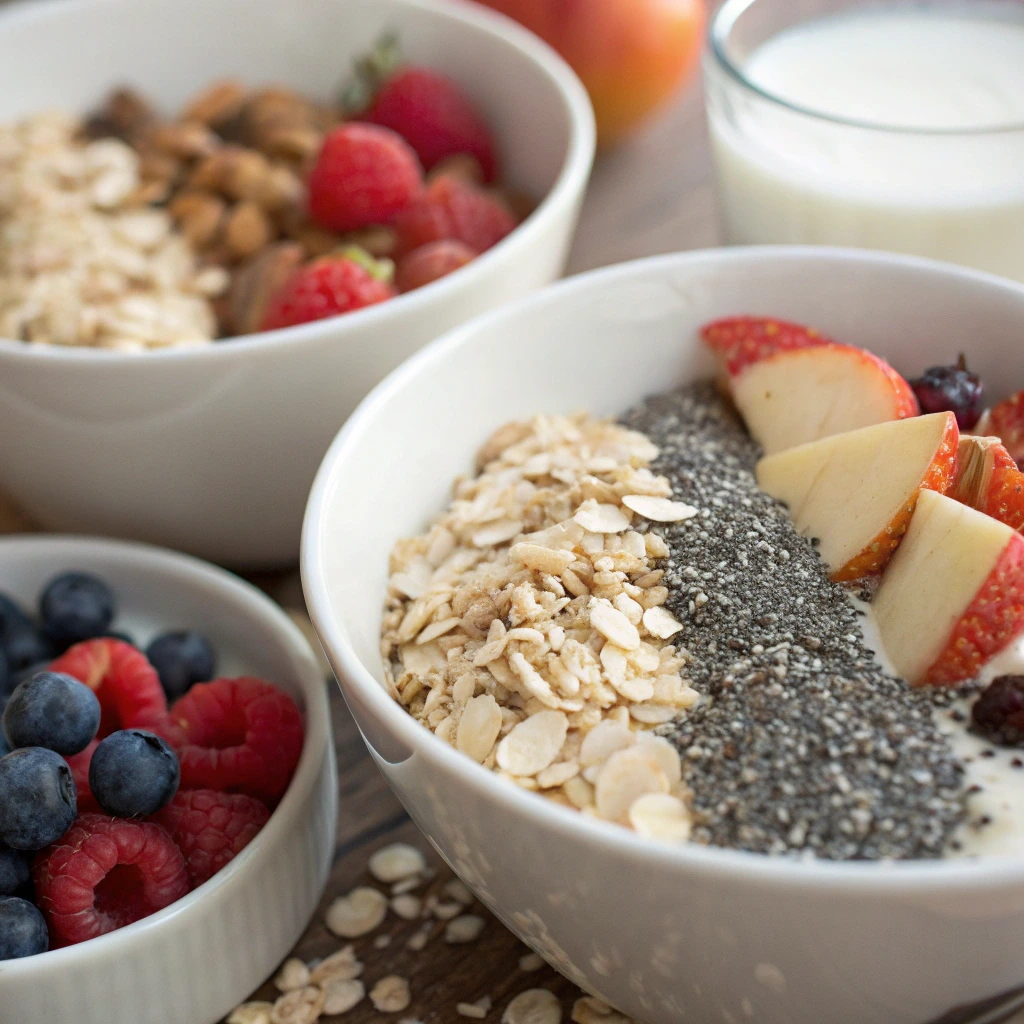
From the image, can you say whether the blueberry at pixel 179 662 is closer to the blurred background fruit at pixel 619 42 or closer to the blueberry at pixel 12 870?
the blueberry at pixel 12 870

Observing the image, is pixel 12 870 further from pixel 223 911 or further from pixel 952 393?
pixel 952 393

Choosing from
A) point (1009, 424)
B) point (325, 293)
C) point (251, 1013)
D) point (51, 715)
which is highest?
point (1009, 424)

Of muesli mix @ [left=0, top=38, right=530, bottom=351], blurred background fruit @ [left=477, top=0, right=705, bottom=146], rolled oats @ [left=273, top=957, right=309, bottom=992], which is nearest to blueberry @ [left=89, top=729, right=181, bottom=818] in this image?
rolled oats @ [left=273, top=957, right=309, bottom=992]

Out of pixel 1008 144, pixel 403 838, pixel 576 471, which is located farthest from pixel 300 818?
pixel 1008 144

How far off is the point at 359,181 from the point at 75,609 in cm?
47

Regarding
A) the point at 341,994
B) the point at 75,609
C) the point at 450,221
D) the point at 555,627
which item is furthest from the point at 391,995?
the point at 450,221

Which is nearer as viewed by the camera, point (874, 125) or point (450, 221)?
point (874, 125)

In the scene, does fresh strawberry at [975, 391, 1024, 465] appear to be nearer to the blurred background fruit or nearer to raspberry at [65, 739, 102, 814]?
raspberry at [65, 739, 102, 814]

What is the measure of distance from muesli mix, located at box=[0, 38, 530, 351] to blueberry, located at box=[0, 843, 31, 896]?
432 mm

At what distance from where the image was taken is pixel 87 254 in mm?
1105

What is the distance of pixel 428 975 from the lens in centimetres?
77

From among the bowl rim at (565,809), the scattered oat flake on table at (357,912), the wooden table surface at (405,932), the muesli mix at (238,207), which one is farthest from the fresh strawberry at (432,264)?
the scattered oat flake on table at (357,912)

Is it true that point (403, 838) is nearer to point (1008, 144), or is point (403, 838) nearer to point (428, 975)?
point (428, 975)

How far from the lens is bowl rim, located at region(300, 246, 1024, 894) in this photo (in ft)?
1.63
